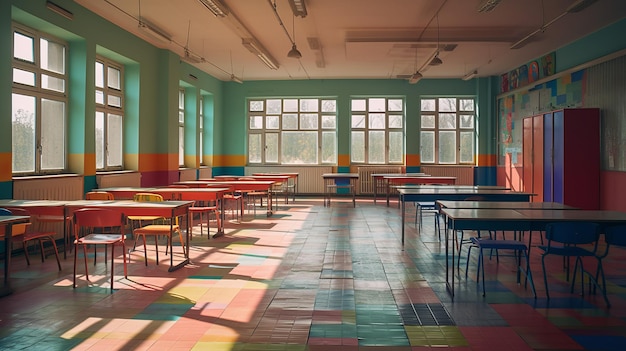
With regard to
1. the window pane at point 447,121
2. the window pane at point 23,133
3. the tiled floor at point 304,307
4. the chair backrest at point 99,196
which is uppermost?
the window pane at point 447,121

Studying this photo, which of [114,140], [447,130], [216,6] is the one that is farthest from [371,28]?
[447,130]

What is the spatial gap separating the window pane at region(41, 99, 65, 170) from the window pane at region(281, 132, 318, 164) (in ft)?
29.5

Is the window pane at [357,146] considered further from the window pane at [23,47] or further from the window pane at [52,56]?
the window pane at [23,47]

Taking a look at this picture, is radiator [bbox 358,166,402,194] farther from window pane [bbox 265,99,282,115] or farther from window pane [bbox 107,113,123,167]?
window pane [bbox 107,113,123,167]

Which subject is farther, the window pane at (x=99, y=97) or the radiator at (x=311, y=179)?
the radiator at (x=311, y=179)

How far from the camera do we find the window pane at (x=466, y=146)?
1634cm

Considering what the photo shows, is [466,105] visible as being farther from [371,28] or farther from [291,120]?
[371,28]

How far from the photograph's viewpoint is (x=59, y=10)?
7660 millimetres

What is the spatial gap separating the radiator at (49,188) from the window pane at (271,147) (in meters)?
8.87

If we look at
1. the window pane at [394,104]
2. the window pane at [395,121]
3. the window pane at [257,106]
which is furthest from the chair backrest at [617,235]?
the window pane at [257,106]

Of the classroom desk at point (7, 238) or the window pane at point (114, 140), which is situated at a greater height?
the window pane at point (114, 140)

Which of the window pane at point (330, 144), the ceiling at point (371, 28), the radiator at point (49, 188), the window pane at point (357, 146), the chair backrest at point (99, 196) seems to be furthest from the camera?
the window pane at point (330, 144)

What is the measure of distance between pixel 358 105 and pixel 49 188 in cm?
1098

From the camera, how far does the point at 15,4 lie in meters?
6.75
